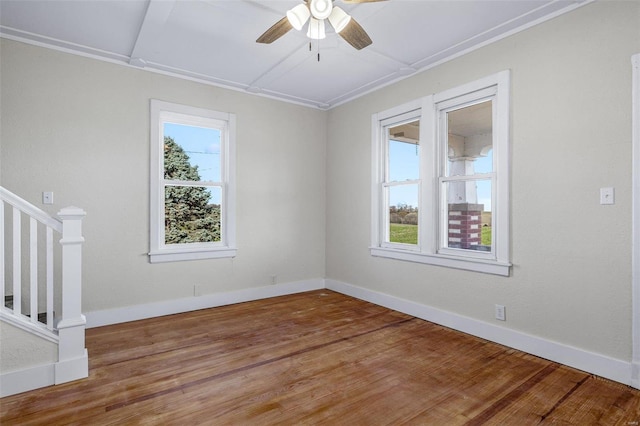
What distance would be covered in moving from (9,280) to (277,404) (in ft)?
9.28

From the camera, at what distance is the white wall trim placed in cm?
225

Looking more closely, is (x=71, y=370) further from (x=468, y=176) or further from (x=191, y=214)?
(x=468, y=176)

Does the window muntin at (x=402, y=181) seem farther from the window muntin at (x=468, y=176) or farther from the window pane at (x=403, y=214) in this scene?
the window muntin at (x=468, y=176)

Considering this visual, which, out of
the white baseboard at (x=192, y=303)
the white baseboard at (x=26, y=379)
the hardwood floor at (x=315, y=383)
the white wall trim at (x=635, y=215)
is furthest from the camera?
the white baseboard at (x=192, y=303)

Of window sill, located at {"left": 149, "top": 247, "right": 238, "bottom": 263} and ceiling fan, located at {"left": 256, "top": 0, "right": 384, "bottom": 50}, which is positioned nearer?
ceiling fan, located at {"left": 256, "top": 0, "right": 384, "bottom": 50}

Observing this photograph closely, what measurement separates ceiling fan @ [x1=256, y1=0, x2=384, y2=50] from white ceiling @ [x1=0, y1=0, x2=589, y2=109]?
318 mm

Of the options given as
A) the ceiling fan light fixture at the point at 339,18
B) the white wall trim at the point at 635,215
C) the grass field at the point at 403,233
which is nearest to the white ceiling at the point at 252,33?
the ceiling fan light fixture at the point at 339,18

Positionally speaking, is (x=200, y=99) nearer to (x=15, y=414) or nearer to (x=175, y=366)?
(x=175, y=366)

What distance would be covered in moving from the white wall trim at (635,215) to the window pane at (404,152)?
1.90 meters

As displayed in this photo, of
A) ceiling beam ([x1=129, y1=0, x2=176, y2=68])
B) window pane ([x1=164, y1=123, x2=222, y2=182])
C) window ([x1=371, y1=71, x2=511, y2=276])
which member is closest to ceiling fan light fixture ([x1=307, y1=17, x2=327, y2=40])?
ceiling beam ([x1=129, y1=0, x2=176, y2=68])

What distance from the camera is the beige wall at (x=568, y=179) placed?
2357mm

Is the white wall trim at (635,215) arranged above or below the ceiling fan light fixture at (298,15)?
below

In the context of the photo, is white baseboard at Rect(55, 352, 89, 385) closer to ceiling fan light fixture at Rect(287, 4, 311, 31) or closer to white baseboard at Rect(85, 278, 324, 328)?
white baseboard at Rect(85, 278, 324, 328)

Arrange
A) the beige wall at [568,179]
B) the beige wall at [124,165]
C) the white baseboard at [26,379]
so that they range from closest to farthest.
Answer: the white baseboard at [26,379], the beige wall at [568,179], the beige wall at [124,165]
